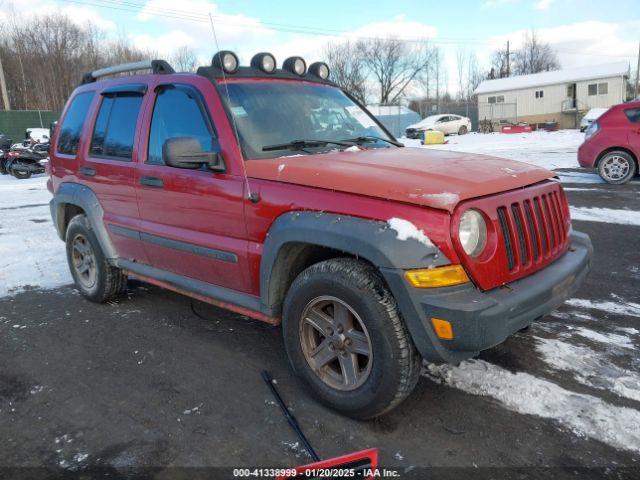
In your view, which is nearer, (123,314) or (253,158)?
(253,158)

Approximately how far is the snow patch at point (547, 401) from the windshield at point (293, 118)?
5.78 ft

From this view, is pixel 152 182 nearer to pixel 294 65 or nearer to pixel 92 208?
pixel 92 208

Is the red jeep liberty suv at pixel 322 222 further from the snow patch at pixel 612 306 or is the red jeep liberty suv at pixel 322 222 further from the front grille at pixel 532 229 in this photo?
the snow patch at pixel 612 306

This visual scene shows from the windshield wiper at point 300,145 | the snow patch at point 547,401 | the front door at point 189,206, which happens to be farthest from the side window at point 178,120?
the snow patch at point 547,401

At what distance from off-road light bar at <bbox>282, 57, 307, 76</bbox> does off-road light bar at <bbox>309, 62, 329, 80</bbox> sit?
15 cm

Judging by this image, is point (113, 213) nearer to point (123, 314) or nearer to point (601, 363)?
point (123, 314)

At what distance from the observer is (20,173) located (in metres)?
16.6

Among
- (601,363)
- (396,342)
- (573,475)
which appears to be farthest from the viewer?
(601,363)

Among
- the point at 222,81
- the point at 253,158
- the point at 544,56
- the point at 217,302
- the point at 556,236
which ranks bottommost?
the point at 217,302

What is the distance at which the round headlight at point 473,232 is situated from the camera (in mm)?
2525

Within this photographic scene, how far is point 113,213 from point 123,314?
954 mm

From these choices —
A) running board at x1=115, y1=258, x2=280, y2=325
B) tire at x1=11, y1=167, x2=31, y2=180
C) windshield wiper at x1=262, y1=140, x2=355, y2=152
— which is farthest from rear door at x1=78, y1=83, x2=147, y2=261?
tire at x1=11, y1=167, x2=31, y2=180

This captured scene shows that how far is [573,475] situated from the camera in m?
2.36

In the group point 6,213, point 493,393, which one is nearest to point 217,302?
point 493,393
